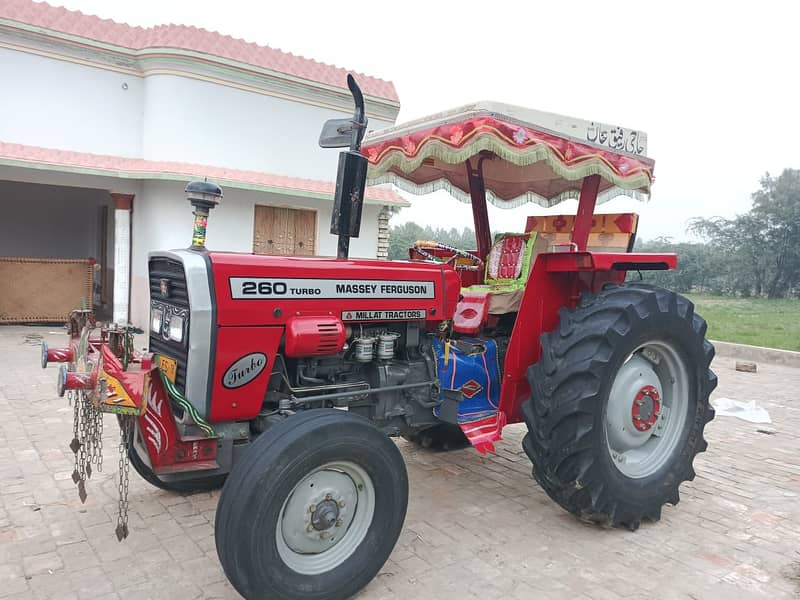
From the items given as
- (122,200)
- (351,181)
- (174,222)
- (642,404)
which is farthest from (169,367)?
(122,200)

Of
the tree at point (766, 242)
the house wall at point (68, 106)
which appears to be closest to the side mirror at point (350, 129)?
the house wall at point (68, 106)

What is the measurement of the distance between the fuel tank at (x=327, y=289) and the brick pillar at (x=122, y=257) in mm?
8654

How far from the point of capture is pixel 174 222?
33.8 ft

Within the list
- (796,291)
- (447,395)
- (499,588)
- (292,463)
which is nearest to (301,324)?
(292,463)

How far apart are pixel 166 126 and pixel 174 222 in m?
1.60

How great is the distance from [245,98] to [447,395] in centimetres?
851

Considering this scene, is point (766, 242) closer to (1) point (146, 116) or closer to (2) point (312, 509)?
(1) point (146, 116)

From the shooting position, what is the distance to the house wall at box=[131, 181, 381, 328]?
33.7 feet

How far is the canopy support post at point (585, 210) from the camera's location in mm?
4059

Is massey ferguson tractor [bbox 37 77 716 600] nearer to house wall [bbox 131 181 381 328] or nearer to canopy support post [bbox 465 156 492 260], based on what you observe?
canopy support post [bbox 465 156 492 260]

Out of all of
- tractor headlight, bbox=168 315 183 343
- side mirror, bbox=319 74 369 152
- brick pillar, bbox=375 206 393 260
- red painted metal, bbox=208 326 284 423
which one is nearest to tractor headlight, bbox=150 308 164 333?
tractor headlight, bbox=168 315 183 343

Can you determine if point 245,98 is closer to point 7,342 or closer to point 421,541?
point 7,342

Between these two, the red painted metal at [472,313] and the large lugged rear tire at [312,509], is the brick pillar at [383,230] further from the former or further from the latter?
the large lugged rear tire at [312,509]

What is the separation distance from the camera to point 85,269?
11500 millimetres
